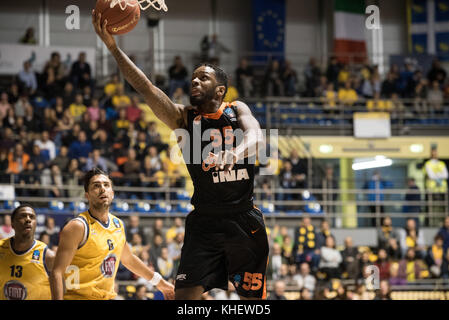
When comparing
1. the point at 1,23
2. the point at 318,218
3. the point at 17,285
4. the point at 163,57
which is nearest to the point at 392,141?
the point at 318,218

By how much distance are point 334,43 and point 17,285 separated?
1586 centimetres

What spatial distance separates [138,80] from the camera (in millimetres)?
5098

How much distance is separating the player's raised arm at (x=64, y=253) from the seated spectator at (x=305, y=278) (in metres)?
7.65

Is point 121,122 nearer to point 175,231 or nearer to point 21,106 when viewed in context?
point 21,106

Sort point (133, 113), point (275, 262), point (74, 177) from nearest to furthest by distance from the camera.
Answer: point (275, 262), point (74, 177), point (133, 113)

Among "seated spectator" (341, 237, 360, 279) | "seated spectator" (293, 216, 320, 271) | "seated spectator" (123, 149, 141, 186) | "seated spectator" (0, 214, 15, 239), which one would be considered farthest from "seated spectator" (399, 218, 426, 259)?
"seated spectator" (0, 214, 15, 239)

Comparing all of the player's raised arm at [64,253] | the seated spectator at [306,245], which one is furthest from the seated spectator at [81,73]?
the player's raised arm at [64,253]

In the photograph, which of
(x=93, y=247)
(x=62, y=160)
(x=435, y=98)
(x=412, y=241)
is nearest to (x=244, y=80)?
(x=435, y=98)

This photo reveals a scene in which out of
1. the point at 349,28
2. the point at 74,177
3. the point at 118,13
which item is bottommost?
the point at 74,177

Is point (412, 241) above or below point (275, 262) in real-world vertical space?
above

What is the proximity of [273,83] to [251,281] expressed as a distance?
13255 millimetres

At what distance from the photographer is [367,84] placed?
18.5m

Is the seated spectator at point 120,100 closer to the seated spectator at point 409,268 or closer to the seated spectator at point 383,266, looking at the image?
the seated spectator at point 383,266

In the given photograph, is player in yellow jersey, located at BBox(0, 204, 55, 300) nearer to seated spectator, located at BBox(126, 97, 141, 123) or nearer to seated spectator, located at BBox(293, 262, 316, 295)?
seated spectator, located at BBox(293, 262, 316, 295)
